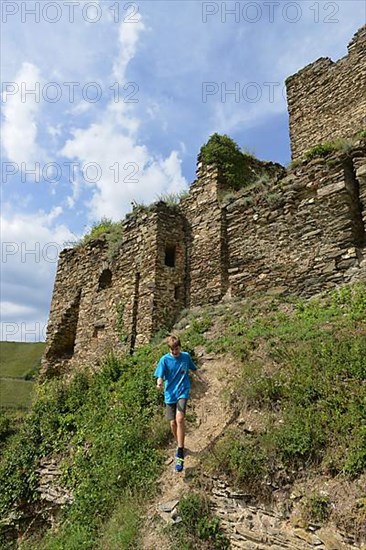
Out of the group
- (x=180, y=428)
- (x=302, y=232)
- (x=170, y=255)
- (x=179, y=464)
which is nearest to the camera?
(x=179, y=464)

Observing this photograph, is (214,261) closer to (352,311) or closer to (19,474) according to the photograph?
(352,311)

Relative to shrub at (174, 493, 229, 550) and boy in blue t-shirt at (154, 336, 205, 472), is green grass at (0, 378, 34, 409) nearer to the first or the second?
boy in blue t-shirt at (154, 336, 205, 472)

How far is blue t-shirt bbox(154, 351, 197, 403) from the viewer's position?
253 inches

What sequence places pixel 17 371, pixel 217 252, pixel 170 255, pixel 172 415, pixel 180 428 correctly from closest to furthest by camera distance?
pixel 180 428, pixel 172 415, pixel 217 252, pixel 170 255, pixel 17 371

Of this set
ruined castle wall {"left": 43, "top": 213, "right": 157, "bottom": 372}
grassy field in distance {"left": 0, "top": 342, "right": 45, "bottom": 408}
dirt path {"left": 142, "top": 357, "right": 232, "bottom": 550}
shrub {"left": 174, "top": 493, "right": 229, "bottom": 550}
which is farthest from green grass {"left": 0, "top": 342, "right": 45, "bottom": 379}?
shrub {"left": 174, "top": 493, "right": 229, "bottom": 550}

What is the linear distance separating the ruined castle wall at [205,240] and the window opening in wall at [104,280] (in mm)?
3164

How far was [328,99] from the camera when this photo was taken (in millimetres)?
14109

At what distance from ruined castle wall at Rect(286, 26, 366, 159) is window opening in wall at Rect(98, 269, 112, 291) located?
291 inches

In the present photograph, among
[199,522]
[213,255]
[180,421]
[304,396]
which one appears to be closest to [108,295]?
[213,255]

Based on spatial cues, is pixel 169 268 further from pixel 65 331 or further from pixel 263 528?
pixel 263 528

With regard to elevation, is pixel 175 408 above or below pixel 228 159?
below

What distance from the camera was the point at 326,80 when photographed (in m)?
14.3

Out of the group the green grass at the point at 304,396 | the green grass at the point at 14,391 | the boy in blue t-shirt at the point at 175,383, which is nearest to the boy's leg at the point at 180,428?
the boy in blue t-shirt at the point at 175,383

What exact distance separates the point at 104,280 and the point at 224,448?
9.12m
